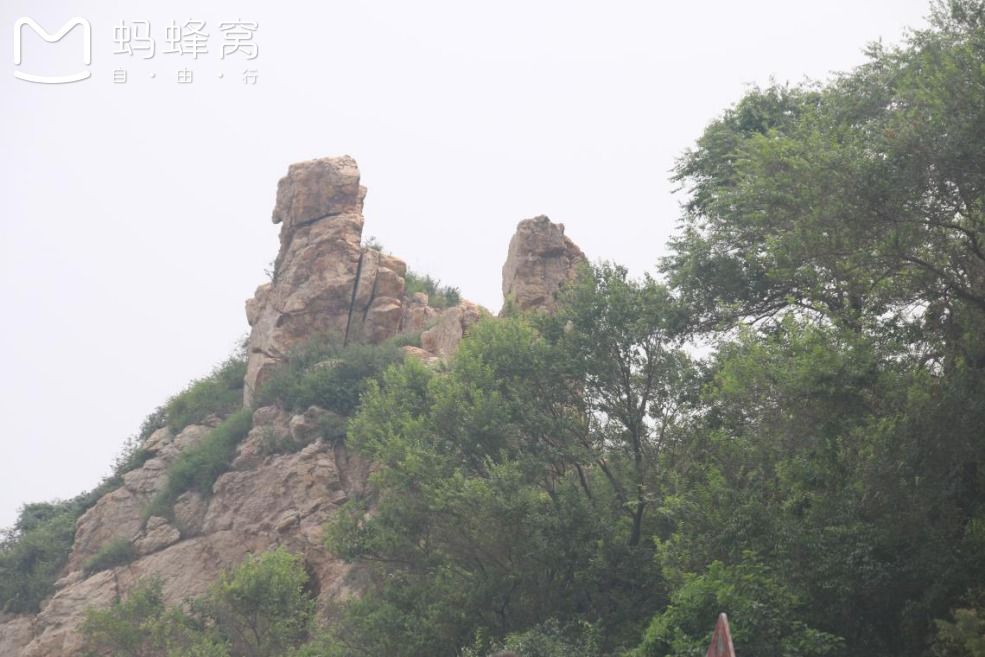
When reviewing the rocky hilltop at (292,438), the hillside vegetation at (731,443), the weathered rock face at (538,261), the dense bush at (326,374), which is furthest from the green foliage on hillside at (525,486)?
the dense bush at (326,374)

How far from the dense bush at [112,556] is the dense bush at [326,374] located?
21.5ft

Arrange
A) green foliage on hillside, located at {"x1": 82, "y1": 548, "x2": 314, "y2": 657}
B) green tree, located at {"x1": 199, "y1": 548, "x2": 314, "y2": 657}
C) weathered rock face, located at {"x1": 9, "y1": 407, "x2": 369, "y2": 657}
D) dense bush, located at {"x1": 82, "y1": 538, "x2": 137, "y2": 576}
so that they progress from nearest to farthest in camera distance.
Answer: green tree, located at {"x1": 199, "y1": 548, "x2": 314, "y2": 657} < green foliage on hillside, located at {"x1": 82, "y1": 548, "x2": 314, "y2": 657} < weathered rock face, located at {"x1": 9, "y1": 407, "x2": 369, "y2": 657} < dense bush, located at {"x1": 82, "y1": 538, "x2": 137, "y2": 576}

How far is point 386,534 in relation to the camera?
27156 millimetres

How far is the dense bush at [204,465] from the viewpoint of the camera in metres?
42.4

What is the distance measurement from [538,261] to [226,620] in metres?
15.6

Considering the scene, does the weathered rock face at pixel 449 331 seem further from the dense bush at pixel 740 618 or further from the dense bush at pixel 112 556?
the dense bush at pixel 740 618

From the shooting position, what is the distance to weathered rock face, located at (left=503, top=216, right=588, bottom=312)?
40.8 metres

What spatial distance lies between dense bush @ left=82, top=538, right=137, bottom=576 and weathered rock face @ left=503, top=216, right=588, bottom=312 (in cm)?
1466

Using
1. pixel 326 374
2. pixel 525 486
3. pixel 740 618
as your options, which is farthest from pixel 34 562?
pixel 740 618

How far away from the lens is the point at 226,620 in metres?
31.9

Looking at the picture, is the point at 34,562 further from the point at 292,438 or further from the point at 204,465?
the point at 292,438

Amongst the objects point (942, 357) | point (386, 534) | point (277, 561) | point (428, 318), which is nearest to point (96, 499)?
point (428, 318)

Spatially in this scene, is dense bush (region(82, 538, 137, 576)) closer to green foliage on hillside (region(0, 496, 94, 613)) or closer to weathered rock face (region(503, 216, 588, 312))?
green foliage on hillside (region(0, 496, 94, 613))

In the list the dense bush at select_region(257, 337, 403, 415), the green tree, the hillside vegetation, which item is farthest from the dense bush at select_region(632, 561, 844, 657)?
the dense bush at select_region(257, 337, 403, 415)
